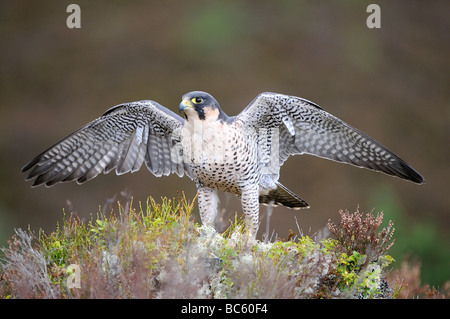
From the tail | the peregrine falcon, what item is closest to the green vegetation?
the peregrine falcon

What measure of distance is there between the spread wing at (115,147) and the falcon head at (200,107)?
28cm

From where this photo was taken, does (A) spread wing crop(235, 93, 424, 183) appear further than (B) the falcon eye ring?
Yes

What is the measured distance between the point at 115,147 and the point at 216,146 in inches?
38.3

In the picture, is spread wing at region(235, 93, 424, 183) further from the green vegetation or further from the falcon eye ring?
the green vegetation

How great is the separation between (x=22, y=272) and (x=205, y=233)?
1.13 m

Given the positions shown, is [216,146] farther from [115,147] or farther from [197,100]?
[115,147]

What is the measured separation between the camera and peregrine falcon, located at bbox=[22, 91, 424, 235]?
11.4 feet

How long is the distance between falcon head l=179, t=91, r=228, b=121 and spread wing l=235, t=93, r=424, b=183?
263mm

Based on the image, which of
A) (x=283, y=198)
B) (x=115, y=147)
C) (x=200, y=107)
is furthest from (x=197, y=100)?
(x=283, y=198)

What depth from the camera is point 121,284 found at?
8.54 feet

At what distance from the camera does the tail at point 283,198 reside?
4.00 m

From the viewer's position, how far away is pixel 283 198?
13.5 ft

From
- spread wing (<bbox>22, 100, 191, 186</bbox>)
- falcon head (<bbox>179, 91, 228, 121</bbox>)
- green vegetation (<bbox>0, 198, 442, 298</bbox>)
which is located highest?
falcon head (<bbox>179, 91, 228, 121</bbox>)

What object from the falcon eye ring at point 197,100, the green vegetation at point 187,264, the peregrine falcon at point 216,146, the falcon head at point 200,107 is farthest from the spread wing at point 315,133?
the green vegetation at point 187,264
